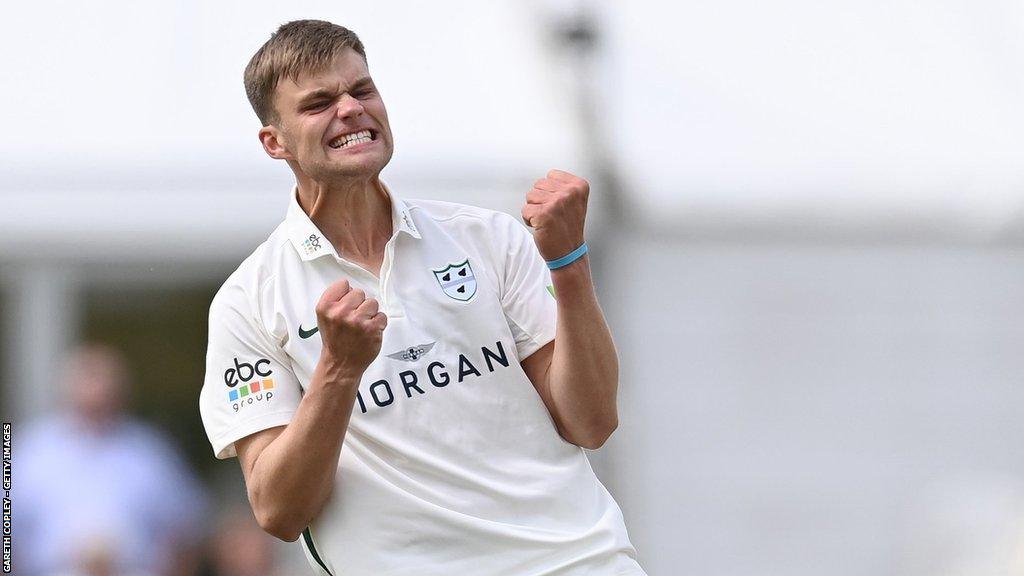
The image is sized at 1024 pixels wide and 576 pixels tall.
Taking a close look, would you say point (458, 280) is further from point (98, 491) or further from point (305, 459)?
point (98, 491)

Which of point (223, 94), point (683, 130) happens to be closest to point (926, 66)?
point (683, 130)

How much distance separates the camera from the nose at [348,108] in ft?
7.13

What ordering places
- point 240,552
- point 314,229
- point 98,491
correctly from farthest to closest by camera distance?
point 240,552
point 98,491
point 314,229

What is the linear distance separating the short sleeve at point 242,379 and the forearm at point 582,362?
1.42 feet

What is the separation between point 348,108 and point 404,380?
0.44m

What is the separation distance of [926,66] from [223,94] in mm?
3055

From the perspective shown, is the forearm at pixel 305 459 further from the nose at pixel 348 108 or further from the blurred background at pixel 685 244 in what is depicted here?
the blurred background at pixel 685 244

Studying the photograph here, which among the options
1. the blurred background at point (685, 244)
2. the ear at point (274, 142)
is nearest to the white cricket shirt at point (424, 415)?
the ear at point (274, 142)

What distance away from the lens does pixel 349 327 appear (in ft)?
6.55

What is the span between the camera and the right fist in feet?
6.56

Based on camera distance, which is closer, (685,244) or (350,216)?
(350,216)

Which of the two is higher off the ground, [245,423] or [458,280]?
[458,280]

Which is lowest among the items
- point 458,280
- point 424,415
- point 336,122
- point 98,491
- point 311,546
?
point 98,491

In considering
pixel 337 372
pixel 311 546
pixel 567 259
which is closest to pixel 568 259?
pixel 567 259
